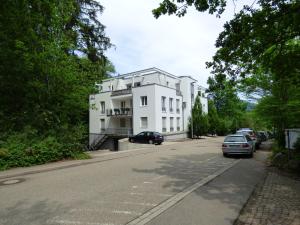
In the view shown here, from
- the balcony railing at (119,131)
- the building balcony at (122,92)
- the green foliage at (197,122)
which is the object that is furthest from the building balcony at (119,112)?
the green foliage at (197,122)

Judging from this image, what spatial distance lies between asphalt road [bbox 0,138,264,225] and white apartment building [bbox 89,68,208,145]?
28.3 meters

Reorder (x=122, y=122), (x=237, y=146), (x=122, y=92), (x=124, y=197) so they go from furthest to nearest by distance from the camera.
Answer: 1. (x=122, y=122)
2. (x=122, y=92)
3. (x=237, y=146)
4. (x=124, y=197)

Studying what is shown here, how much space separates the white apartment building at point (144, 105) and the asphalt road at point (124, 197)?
93.0ft

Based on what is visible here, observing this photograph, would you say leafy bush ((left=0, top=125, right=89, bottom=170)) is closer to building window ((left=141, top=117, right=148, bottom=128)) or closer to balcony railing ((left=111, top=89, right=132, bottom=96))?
building window ((left=141, top=117, right=148, bottom=128))

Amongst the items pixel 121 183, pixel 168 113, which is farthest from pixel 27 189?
pixel 168 113

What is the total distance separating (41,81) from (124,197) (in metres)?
12.5

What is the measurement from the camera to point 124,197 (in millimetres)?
7797

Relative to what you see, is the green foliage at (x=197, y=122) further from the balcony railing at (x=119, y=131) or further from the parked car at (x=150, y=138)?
the parked car at (x=150, y=138)

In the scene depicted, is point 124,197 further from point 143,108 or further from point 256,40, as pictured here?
point 143,108

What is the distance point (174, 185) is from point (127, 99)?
3641 centimetres

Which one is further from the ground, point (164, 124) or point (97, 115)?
point (97, 115)

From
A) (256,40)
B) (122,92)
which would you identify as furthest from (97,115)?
(256,40)

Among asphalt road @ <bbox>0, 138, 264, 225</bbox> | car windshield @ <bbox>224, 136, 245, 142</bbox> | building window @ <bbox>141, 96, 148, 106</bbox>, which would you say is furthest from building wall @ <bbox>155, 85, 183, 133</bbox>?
asphalt road @ <bbox>0, 138, 264, 225</bbox>

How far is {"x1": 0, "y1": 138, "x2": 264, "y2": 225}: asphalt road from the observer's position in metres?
6.06
